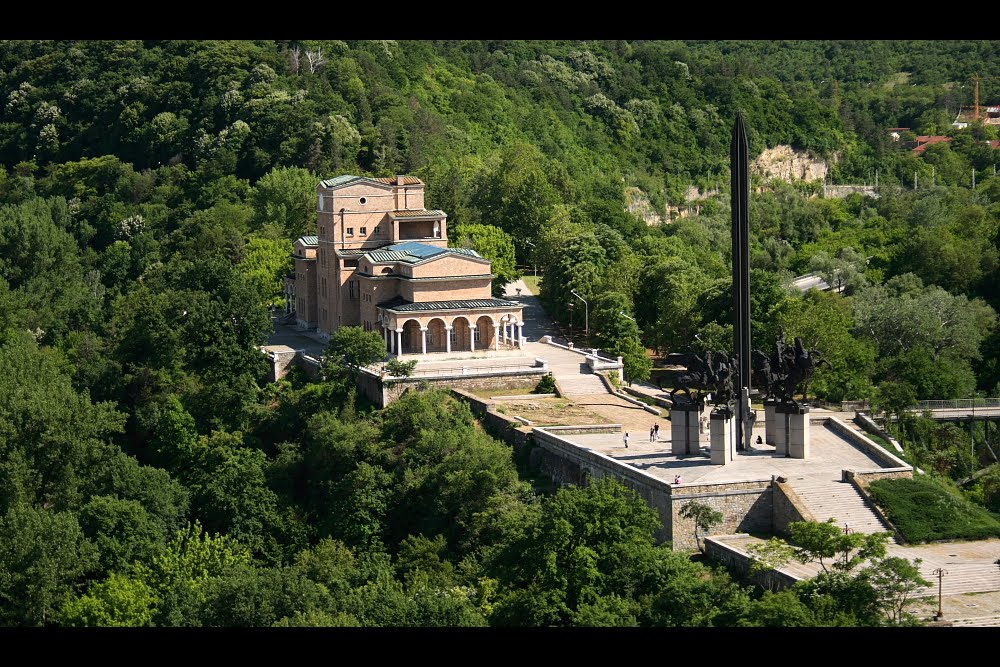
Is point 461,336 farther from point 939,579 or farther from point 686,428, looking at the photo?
point 939,579

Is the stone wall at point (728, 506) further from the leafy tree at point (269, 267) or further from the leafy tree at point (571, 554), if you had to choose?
the leafy tree at point (269, 267)

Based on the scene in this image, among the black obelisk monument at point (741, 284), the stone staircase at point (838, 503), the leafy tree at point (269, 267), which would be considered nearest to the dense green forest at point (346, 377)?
the leafy tree at point (269, 267)

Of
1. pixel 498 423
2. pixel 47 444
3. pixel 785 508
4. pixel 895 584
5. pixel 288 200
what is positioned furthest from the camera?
pixel 288 200

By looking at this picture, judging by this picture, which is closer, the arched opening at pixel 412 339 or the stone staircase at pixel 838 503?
the stone staircase at pixel 838 503

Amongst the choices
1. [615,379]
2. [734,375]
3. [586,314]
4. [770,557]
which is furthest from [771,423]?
[586,314]

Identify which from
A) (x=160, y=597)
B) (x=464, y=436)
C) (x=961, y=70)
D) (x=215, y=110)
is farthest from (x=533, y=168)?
(x=961, y=70)

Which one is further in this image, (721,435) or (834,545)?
(721,435)
